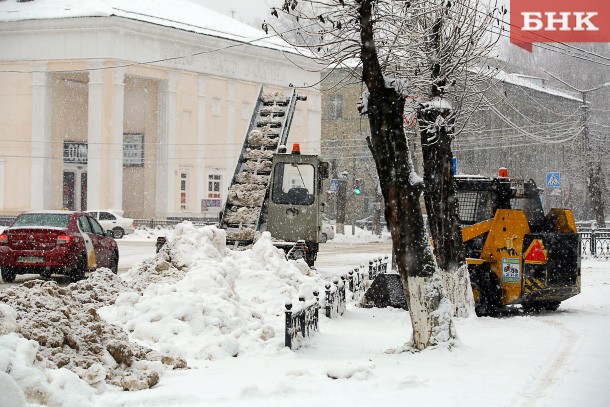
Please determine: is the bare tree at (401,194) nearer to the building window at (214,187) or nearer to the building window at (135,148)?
the building window at (214,187)

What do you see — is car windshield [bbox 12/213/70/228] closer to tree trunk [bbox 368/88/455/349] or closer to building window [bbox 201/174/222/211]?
tree trunk [bbox 368/88/455/349]

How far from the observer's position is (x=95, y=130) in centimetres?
5231

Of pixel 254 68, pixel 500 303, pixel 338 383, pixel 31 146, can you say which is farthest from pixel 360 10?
pixel 254 68

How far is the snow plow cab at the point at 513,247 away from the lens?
16.8 m

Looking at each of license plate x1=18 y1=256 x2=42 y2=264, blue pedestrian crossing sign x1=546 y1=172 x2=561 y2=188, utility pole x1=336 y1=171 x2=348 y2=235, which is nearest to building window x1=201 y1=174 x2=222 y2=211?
utility pole x1=336 y1=171 x2=348 y2=235

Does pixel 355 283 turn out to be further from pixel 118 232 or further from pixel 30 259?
pixel 118 232

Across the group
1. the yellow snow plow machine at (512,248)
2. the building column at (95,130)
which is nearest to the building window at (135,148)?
the building column at (95,130)

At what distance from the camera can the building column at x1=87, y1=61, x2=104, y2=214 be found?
5209 cm

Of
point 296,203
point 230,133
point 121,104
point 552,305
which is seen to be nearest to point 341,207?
point 230,133

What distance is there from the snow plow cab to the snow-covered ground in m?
0.47

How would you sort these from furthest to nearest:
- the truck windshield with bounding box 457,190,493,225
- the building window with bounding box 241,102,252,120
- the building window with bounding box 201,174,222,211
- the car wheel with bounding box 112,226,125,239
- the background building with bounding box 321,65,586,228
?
the background building with bounding box 321,65,586,228
the building window with bounding box 241,102,252,120
the building window with bounding box 201,174,222,211
the car wheel with bounding box 112,226,125,239
the truck windshield with bounding box 457,190,493,225

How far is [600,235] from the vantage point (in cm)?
3709

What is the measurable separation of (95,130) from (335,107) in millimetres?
28707

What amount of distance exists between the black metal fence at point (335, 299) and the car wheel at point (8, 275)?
7096mm
